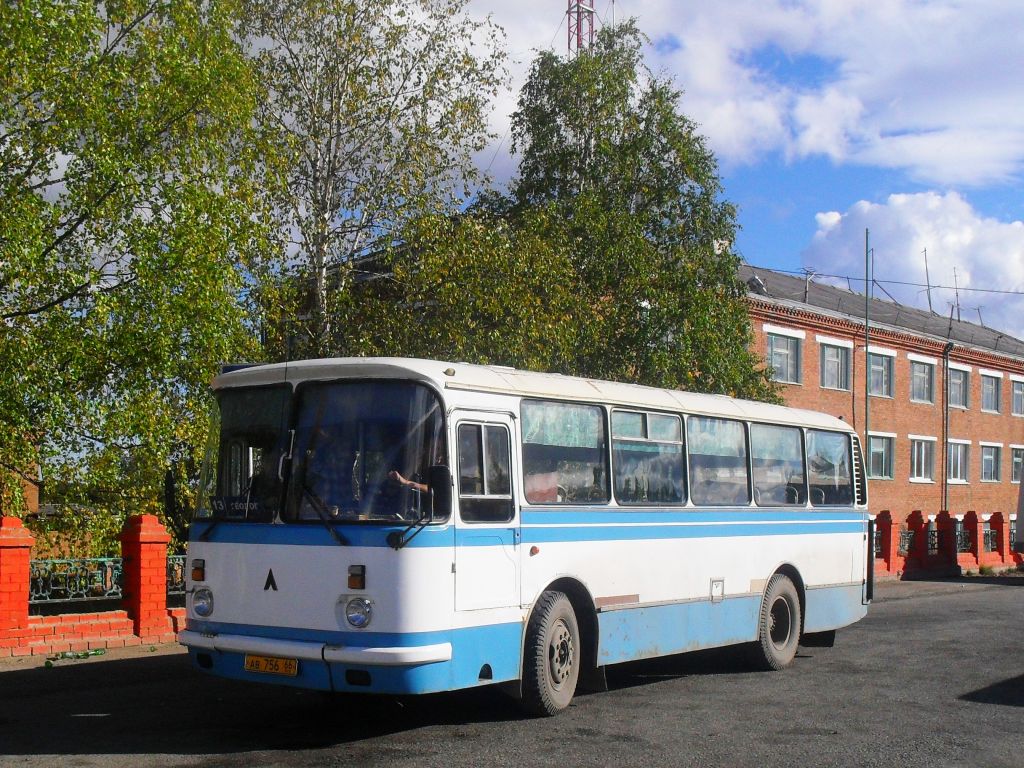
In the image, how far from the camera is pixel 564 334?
23781 mm

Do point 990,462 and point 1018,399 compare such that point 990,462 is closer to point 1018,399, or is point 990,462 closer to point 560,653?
point 1018,399

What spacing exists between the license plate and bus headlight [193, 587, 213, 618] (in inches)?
25.1

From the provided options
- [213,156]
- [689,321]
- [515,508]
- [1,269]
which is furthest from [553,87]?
[515,508]

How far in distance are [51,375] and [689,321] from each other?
16332 millimetres

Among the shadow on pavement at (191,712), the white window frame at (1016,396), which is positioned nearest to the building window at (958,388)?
the white window frame at (1016,396)

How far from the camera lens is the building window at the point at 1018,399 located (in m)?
59.9

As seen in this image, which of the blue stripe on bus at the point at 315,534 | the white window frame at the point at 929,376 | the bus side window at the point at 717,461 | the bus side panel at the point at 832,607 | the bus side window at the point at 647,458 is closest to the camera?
the blue stripe on bus at the point at 315,534

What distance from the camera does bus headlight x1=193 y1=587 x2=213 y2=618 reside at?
9391mm

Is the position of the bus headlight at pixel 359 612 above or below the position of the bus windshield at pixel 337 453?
below

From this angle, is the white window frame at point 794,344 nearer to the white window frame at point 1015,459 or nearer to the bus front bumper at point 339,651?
the white window frame at point 1015,459

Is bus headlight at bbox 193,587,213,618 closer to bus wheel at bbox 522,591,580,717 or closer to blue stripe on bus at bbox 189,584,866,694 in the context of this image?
blue stripe on bus at bbox 189,584,866,694

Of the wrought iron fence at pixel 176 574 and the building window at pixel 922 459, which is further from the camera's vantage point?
the building window at pixel 922 459

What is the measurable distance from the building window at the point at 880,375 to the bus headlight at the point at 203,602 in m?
42.4

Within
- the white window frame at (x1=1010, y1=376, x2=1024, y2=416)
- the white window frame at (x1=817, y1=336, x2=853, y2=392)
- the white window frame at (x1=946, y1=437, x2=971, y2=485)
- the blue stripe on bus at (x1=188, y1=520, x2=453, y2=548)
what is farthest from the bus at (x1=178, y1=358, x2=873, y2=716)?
the white window frame at (x1=1010, y1=376, x2=1024, y2=416)
